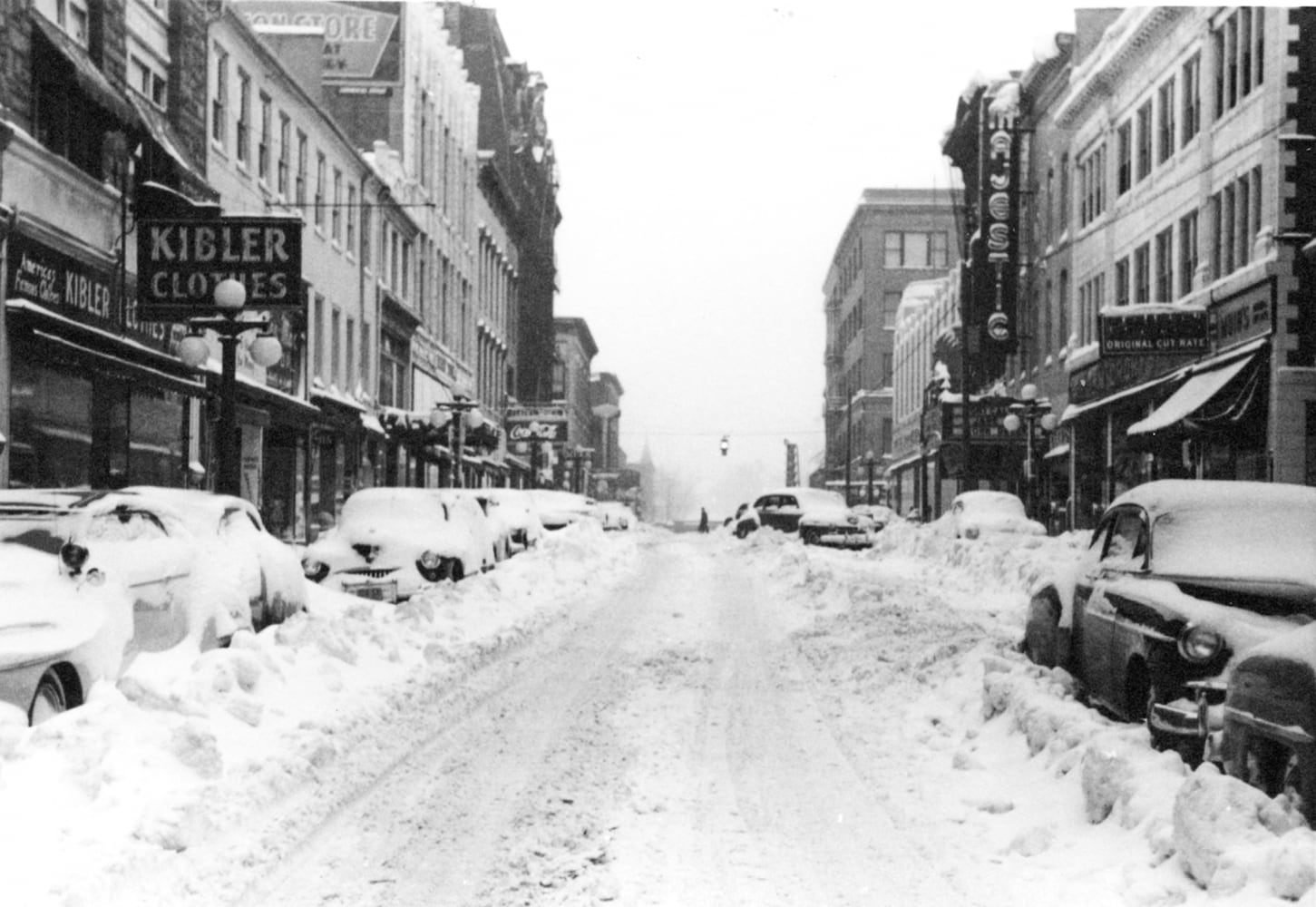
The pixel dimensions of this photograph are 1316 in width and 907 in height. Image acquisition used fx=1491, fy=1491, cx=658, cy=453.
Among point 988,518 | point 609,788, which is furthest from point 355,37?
point 609,788

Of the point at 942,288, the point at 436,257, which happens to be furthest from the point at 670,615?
the point at 436,257

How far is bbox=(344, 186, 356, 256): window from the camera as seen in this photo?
3728cm

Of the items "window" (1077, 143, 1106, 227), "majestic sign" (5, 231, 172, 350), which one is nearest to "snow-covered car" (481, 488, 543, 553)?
"majestic sign" (5, 231, 172, 350)

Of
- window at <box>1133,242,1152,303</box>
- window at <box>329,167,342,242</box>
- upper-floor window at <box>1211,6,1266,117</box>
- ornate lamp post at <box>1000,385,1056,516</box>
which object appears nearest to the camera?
upper-floor window at <box>1211,6,1266,117</box>

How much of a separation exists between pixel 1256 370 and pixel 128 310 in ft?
56.4

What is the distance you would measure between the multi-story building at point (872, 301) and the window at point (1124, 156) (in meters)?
3.86

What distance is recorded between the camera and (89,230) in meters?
20.9

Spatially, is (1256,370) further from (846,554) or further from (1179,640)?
(1179,640)

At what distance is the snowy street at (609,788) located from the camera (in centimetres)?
594

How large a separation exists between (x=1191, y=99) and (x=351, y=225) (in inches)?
808

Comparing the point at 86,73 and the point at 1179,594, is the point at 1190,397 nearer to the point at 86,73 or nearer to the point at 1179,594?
the point at 1179,594

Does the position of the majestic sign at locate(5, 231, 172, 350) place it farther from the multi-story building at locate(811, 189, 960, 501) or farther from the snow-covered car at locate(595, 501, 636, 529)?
the snow-covered car at locate(595, 501, 636, 529)

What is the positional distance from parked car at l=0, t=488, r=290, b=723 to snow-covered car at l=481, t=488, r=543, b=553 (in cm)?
1610

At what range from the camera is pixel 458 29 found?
34281 millimetres
